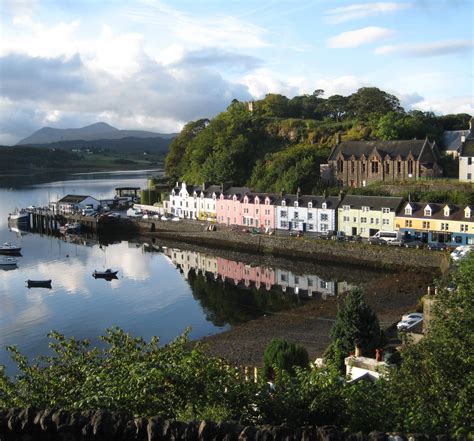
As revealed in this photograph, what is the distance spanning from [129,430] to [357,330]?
15.2 m

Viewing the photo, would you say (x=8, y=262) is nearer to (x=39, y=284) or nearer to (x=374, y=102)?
(x=39, y=284)

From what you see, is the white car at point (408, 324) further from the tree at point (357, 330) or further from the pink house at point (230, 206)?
the pink house at point (230, 206)

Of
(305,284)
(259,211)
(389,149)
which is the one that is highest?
(389,149)

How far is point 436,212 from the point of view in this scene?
45.2 metres

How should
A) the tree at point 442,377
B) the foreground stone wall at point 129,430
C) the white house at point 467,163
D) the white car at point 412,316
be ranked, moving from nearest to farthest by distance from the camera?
the foreground stone wall at point 129,430 → the tree at point 442,377 → the white car at point 412,316 → the white house at point 467,163

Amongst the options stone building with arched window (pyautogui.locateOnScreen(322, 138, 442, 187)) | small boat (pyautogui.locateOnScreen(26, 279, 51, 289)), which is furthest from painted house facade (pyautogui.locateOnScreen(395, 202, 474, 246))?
small boat (pyautogui.locateOnScreen(26, 279, 51, 289))

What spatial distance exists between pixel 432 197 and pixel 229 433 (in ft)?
150

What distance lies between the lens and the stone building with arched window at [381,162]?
5481 cm

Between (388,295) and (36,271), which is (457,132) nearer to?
(388,295)

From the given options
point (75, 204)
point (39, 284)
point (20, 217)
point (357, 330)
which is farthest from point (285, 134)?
point (357, 330)

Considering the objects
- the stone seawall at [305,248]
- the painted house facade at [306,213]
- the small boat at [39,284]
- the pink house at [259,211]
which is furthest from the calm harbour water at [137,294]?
the painted house facade at [306,213]

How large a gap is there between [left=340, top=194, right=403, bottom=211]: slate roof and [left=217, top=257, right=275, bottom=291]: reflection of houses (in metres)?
10.2

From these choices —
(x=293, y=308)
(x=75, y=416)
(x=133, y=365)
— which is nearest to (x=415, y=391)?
(x=133, y=365)

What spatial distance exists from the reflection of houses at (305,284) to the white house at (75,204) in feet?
128
